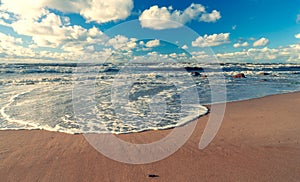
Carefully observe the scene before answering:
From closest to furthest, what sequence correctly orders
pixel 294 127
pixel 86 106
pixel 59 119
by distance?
pixel 294 127 < pixel 59 119 < pixel 86 106

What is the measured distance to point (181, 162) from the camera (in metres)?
3.34

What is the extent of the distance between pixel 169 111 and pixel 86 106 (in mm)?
2774

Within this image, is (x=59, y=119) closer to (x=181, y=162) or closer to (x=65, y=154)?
(x=65, y=154)

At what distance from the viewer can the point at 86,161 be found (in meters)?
3.37

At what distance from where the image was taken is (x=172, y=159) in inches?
135

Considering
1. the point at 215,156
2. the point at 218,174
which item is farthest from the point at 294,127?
the point at 218,174

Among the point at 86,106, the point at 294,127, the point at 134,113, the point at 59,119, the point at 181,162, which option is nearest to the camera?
the point at 181,162

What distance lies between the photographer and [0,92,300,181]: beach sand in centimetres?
298

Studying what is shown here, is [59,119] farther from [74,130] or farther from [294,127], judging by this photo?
[294,127]

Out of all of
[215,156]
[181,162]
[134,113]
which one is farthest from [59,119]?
[215,156]

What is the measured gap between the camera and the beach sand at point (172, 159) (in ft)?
9.78

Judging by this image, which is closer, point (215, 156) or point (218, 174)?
point (218, 174)

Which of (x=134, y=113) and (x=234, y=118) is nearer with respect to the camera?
(x=234, y=118)

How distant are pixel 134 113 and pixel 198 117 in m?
1.87
